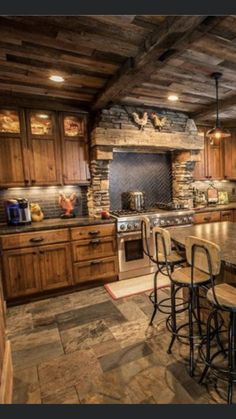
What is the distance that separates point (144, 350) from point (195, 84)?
9.77ft

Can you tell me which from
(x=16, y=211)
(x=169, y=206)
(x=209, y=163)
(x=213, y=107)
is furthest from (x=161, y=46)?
(x=209, y=163)

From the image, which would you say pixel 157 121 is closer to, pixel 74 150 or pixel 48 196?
pixel 74 150

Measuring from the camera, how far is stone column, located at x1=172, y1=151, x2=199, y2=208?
4.26 meters

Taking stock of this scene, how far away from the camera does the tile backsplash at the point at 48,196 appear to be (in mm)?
3354

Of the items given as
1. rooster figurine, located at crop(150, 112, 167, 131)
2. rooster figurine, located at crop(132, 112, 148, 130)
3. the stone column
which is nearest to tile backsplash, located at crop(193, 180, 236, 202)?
the stone column

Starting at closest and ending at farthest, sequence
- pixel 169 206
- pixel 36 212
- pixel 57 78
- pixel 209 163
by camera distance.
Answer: pixel 57 78
pixel 36 212
pixel 169 206
pixel 209 163

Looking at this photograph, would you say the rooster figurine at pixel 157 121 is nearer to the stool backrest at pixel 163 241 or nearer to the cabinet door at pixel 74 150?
the cabinet door at pixel 74 150

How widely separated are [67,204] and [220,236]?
2.25 metres

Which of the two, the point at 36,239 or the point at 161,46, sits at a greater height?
the point at 161,46

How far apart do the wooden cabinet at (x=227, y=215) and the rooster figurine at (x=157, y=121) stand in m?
1.98

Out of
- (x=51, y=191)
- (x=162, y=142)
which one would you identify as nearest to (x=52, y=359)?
(x=51, y=191)

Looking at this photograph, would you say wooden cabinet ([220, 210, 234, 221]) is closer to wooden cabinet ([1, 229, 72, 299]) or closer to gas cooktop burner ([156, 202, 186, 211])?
gas cooktop burner ([156, 202, 186, 211])

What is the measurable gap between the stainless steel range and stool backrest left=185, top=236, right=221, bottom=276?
1673 mm

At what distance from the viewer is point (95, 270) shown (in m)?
3.34
